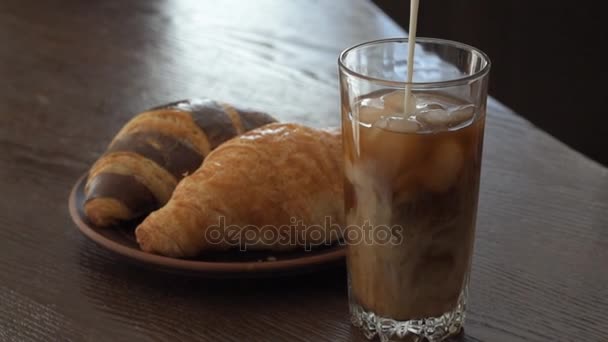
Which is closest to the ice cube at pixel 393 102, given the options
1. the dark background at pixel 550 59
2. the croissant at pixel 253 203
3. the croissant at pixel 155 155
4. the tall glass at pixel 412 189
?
the tall glass at pixel 412 189

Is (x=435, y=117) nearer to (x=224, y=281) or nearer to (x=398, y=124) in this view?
(x=398, y=124)

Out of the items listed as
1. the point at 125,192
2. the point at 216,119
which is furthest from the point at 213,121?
the point at 125,192

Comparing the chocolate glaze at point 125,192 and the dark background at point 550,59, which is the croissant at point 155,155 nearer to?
the chocolate glaze at point 125,192

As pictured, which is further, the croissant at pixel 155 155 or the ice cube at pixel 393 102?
the croissant at pixel 155 155

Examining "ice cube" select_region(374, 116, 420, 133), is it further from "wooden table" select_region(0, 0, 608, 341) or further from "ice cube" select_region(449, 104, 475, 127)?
"wooden table" select_region(0, 0, 608, 341)

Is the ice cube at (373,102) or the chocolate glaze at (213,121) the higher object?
the ice cube at (373,102)

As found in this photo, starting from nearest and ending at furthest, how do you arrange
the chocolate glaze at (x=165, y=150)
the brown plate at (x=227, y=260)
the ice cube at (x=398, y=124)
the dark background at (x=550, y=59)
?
the ice cube at (x=398, y=124) < the brown plate at (x=227, y=260) < the chocolate glaze at (x=165, y=150) < the dark background at (x=550, y=59)

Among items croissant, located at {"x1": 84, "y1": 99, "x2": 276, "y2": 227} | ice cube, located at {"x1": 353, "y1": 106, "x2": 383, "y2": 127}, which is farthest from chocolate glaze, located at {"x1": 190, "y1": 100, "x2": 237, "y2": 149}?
ice cube, located at {"x1": 353, "y1": 106, "x2": 383, "y2": 127}

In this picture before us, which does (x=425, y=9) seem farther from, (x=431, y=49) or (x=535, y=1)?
(x=431, y=49)
